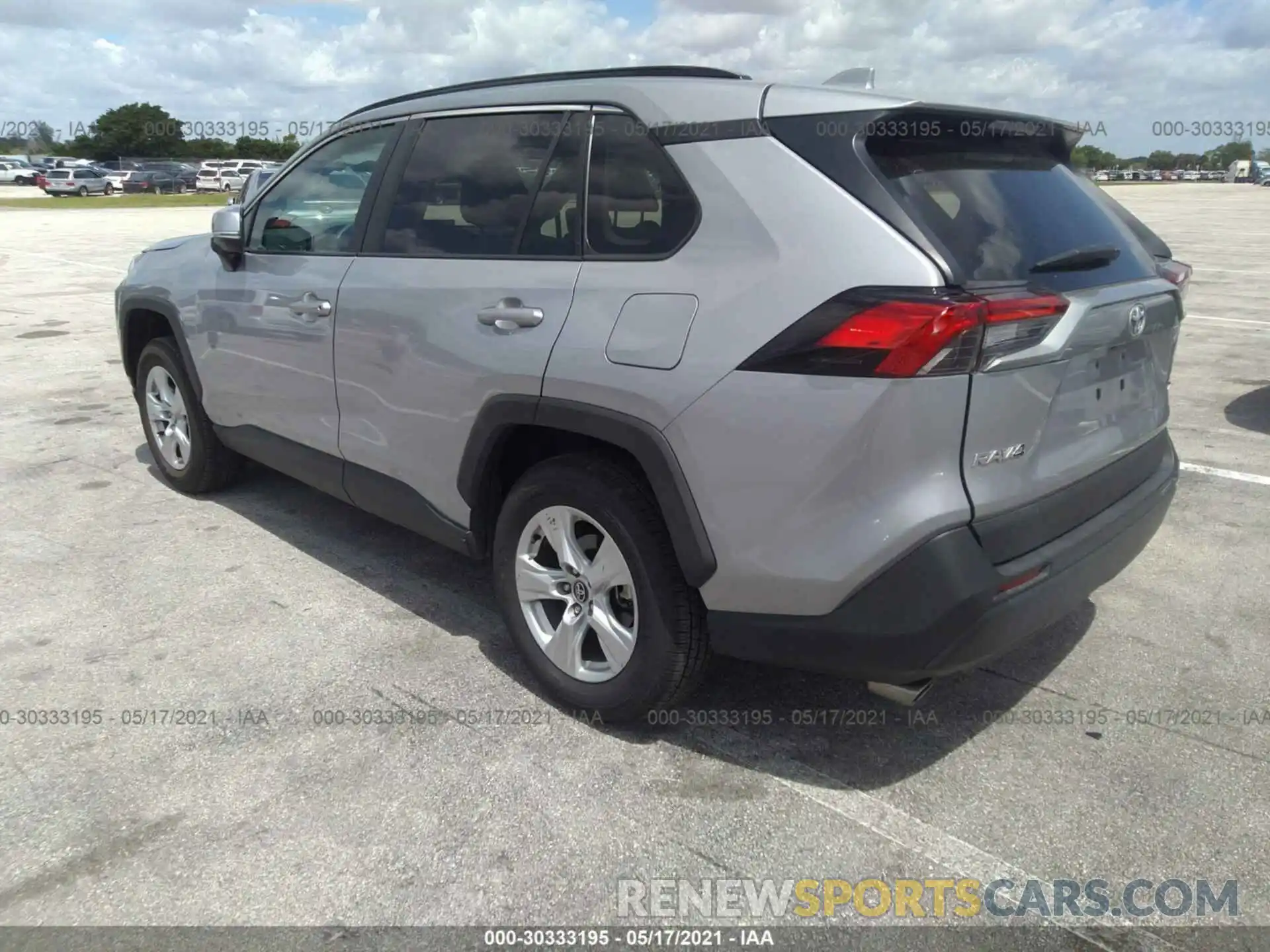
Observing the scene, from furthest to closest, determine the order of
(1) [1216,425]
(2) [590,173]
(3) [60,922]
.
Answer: (1) [1216,425] → (2) [590,173] → (3) [60,922]

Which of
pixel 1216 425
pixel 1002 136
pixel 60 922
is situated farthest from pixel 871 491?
pixel 1216 425

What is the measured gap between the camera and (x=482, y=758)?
9.48 ft

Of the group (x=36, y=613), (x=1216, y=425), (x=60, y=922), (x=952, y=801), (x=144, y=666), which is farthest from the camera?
(x=1216, y=425)

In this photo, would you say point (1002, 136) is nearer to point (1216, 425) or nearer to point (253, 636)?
point (253, 636)

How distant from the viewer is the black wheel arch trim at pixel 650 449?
258 cm

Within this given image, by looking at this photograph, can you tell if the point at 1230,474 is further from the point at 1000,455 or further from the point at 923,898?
the point at 923,898

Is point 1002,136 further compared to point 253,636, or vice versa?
point 253,636

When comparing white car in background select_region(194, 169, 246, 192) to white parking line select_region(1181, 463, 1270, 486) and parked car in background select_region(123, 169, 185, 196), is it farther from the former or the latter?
white parking line select_region(1181, 463, 1270, 486)

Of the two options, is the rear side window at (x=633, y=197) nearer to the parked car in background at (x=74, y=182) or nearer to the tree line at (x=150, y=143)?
the parked car in background at (x=74, y=182)

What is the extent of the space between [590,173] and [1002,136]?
1.17 m

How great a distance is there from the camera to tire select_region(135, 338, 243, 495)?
4.88 m

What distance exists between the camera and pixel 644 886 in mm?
2398

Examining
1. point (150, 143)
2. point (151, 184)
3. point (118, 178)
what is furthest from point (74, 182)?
point (150, 143)

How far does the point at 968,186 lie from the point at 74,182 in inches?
2159
